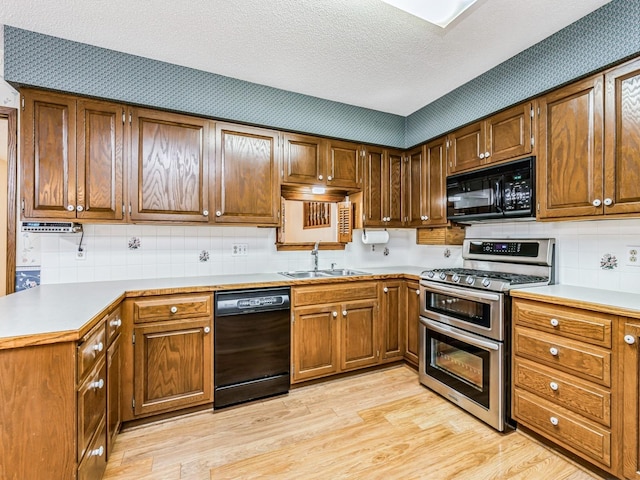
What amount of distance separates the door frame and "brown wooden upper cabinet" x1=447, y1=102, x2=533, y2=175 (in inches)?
132

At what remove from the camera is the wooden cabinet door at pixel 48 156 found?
80.0 inches

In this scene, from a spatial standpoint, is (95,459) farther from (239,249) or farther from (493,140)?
(493,140)

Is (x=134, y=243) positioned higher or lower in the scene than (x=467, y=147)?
lower

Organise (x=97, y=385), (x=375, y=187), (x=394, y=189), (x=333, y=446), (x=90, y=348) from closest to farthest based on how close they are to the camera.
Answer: (x=90, y=348), (x=97, y=385), (x=333, y=446), (x=375, y=187), (x=394, y=189)

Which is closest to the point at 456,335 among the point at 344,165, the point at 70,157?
the point at 344,165

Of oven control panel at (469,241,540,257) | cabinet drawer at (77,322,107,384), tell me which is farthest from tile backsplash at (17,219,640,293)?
cabinet drawer at (77,322,107,384)

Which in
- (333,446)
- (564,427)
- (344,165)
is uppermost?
(344,165)

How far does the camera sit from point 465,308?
232 cm

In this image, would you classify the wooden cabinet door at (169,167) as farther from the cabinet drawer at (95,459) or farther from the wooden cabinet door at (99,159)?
the cabinet drawer at (95,459)

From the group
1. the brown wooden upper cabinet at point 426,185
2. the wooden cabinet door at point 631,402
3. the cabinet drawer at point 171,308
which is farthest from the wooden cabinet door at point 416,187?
the cabinet drawer at point 171,308

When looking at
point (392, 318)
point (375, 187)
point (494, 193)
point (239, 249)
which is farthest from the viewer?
point (375, 187)

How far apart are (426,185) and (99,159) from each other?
2.71m

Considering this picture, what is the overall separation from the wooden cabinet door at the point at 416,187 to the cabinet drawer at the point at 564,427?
1.69 metres

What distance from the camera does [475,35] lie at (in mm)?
2031
